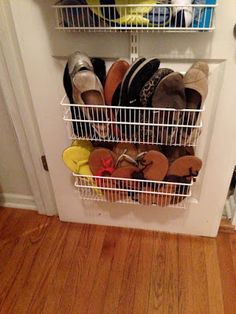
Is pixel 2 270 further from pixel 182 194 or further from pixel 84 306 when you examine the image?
pixel 182 194

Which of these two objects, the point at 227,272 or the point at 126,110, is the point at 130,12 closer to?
the point at 126,110

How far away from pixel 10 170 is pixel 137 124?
77 centimetres

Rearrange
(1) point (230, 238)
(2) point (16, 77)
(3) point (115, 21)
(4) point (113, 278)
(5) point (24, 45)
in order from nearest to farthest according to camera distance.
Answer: (3) point (115, 21), (5) point (24, 45), (2) point (16, 77), (4) point (113, 278), (1) point (230, 238)

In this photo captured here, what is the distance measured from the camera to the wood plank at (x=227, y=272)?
1.04m

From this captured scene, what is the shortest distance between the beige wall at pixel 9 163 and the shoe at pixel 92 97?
42 centimetres

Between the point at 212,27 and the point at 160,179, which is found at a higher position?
the point at 212,27

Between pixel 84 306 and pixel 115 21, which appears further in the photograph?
pixel 84 306

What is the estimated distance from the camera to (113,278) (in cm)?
113

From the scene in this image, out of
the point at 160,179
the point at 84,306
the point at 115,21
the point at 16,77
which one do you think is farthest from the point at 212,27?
the point at 84,306

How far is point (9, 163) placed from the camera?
1.30 m

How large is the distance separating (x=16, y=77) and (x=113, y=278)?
845 millimetres

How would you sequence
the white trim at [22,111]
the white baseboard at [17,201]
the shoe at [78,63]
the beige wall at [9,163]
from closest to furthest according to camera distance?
the shoe at [78,63] < the white trim at [22,111] < the beige wall at [9,163] < the white baseboard at [17,201]

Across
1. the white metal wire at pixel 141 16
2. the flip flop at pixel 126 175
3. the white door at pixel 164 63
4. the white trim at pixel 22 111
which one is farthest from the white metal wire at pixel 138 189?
the white metal wire at pixel 141 16

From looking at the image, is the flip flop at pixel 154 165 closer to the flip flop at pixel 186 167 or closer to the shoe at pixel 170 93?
the flip flop at pixel 186 167
